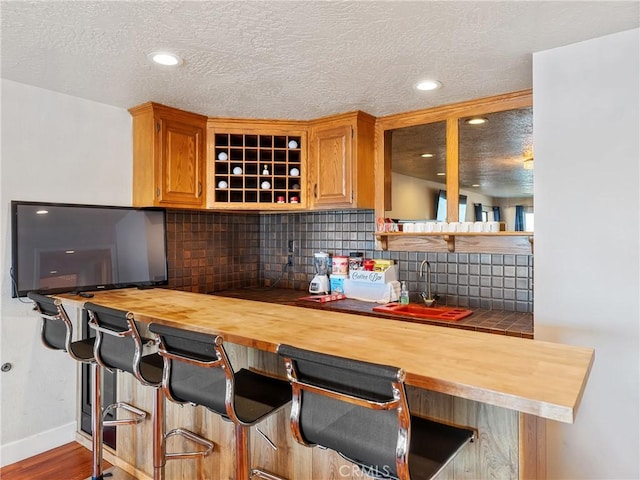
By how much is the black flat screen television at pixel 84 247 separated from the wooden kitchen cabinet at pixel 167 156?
0.70 feet

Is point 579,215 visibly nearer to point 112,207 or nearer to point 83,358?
point 83,358

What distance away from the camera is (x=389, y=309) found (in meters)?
2.71

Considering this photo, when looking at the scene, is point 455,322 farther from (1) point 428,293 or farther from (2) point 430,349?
(2) point 430,349

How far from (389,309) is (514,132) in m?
1.37

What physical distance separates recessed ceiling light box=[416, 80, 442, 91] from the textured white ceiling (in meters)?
0.04

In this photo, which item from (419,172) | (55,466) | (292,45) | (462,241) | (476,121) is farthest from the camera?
(419,172)

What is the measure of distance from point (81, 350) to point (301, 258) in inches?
76.7

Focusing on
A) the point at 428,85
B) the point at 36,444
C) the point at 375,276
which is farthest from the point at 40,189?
the point at 428,85

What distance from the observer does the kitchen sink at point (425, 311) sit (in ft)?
8.09

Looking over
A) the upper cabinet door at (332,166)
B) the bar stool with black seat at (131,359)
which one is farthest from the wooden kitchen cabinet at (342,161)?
the bar stool with black seat at (131,359)

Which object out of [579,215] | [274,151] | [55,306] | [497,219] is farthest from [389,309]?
[55,306]

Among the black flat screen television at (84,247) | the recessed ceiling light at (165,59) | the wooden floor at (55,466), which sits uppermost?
the recessed ceiling light at (165,59)

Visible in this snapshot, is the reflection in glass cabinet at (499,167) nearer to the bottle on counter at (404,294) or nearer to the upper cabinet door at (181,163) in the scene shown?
the bottle on counter at (404,294)

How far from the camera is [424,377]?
1.06 meters
